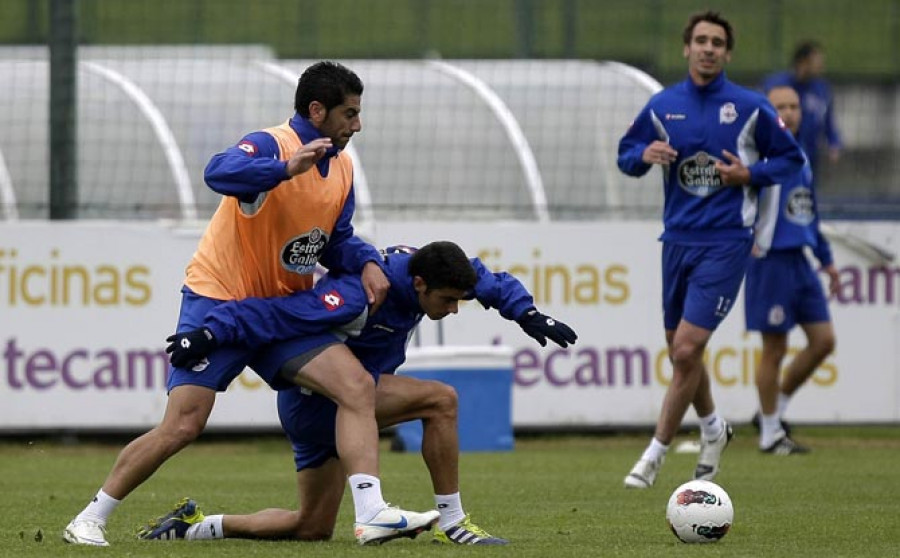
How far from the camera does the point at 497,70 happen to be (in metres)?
16.3

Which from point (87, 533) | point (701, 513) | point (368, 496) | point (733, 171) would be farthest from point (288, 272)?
point (733, 171)

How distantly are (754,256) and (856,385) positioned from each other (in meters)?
2.16

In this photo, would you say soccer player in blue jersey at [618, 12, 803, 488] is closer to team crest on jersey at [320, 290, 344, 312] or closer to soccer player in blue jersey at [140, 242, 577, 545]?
soccer player in blue jersey at [140, 242, 577, 545]

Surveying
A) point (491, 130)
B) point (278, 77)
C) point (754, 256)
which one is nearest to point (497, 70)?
point (491, 130)

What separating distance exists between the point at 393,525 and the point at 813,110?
1096 centimetres

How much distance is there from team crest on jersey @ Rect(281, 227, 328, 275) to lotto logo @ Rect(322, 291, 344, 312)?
0.99 feet

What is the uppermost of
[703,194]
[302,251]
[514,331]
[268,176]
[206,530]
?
[268,176]

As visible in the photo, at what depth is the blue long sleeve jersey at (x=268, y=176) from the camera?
24.8 ft

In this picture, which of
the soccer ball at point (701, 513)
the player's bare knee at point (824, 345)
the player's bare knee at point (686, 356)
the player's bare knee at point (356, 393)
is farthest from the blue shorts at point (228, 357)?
the player's bare knee at point (824, 345)

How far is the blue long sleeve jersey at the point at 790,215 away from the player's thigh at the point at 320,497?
19.7 feet

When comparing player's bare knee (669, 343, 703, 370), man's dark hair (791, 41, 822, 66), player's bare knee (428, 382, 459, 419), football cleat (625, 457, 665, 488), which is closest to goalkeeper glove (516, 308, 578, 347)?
player's bare knee (428, 382, 459, 419)

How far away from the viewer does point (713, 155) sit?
36.7 ft

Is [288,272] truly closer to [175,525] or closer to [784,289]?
[175,525]

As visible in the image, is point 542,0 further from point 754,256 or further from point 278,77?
point 754,256
